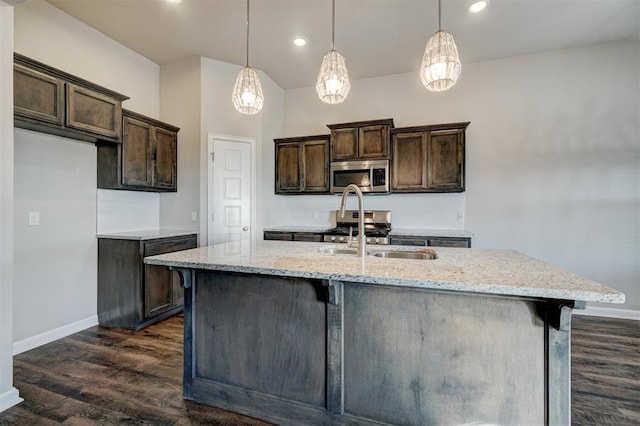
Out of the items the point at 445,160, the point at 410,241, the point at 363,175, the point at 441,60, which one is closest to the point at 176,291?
the point at 363,175

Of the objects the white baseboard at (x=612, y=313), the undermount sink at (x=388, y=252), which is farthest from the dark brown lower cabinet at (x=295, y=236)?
the white baseboard at (x=612, y=313)

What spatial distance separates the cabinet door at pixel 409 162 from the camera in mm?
4031

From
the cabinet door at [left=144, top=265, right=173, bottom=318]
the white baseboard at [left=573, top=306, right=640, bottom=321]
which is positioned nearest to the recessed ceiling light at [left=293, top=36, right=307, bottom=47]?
the cabinet door at [left=144, top=265, right=173, bottom=318]

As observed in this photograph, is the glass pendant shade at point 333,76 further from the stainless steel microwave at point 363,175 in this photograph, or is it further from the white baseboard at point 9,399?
the white baseboard at point 9,399

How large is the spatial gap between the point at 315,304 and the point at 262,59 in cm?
358

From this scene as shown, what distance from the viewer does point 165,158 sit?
3926 mm

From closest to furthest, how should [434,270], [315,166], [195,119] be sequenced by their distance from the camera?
[434,270] < [195,119] < [315,166]

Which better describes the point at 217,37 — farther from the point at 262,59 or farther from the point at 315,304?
the point at 315,304

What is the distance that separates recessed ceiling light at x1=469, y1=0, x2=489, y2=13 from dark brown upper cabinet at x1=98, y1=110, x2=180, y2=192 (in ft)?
12.1

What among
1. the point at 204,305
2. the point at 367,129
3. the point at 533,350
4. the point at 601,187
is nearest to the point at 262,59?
the point at 367,129

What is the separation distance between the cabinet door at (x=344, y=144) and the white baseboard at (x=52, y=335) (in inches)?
138

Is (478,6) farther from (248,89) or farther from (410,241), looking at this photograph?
(410,241)

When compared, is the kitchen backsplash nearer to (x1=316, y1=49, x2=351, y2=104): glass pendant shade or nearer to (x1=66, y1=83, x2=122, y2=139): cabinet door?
(x1=66, y1=83, x2=122, y2=139): cabinet door

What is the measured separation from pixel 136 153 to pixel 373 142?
2.94 m
